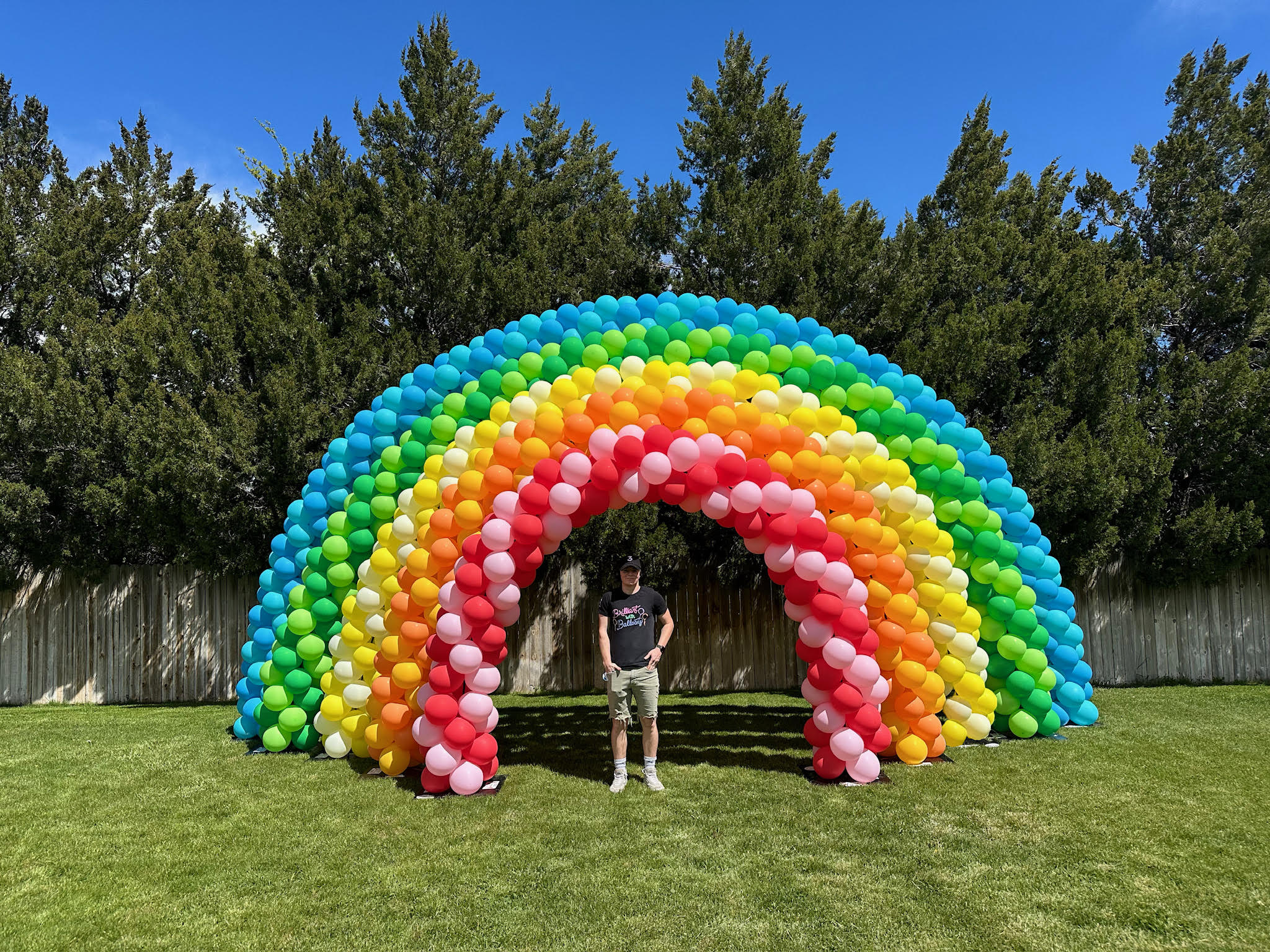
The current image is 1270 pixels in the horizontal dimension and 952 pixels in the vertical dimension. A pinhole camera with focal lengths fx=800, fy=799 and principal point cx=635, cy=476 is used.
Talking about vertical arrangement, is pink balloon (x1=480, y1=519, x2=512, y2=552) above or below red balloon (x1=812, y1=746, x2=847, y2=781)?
above

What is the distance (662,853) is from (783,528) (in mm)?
2564

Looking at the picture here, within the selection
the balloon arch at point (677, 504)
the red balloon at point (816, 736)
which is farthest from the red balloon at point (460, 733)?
the red balloon at point (816, 736)

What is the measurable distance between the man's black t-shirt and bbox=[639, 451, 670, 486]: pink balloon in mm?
980

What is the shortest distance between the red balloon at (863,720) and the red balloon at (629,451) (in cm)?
265

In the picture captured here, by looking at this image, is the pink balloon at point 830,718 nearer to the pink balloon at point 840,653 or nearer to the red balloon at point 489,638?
the pink balloon at point 840,653

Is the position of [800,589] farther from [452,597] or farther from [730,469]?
[452,597]

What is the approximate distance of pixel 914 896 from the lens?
4195 mm

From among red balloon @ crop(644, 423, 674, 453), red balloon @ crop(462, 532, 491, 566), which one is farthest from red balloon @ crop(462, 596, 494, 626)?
red balloon @ crop(644, 423, 674, 453)

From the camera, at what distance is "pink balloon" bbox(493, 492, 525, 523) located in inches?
250

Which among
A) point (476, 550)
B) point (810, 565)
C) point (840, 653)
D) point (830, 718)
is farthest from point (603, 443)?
point (830, 718)

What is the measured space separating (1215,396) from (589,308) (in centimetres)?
1124

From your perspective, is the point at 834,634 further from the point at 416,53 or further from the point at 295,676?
the point at 416,53

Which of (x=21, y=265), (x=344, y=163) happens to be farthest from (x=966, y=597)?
(x=21, y=265)

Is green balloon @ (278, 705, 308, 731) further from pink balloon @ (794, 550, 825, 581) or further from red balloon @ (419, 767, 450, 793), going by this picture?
pink balloon @ (794, 550, 825, 581)
